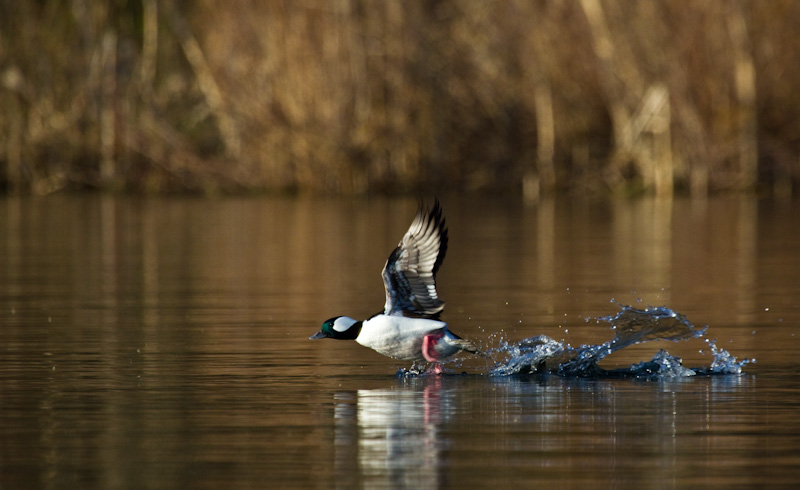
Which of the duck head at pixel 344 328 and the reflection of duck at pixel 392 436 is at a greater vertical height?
the duck head at pixel 344 328

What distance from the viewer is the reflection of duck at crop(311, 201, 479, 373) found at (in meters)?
6.85

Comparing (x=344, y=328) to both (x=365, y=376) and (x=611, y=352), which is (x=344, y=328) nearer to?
(x=365, y=376)

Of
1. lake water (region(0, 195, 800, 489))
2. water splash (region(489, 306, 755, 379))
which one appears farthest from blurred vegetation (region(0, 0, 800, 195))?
water splash (region(489, 306, 755, 379))

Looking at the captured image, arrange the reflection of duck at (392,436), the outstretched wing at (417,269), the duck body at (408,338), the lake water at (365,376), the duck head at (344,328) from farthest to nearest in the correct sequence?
the outstretched wing at (417,269)
the duck head at (344,328)
the duck body at (408,338)
the lake water at (365,376)
the reflection of duck at (392,436)

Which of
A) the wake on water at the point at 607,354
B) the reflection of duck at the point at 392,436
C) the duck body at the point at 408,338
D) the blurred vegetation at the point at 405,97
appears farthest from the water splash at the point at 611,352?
the blurred vegetation at the point at 405,97

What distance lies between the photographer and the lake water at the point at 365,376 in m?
4.89

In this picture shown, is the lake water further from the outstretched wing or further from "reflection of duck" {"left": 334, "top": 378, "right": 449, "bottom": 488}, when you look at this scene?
the outstretched wing

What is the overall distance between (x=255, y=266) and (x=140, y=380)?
6.74 m

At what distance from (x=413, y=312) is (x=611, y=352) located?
980mm

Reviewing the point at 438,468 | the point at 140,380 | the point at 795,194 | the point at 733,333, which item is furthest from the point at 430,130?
the point at 438,468

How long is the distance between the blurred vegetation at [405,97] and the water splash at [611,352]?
15.9 m

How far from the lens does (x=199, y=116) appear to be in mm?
26188

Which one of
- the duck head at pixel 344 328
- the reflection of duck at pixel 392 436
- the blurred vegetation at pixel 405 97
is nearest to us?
the reflection of duck at pixel 392 436

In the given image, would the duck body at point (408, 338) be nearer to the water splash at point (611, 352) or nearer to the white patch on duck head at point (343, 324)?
the white patch on duck head at point (343, 324)
